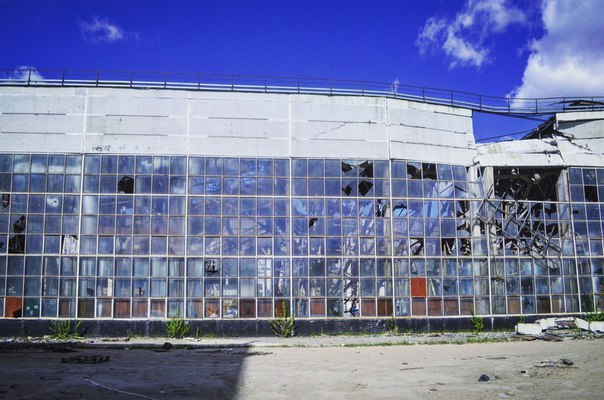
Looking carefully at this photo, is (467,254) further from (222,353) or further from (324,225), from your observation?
(222,353)

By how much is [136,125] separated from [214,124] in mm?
3772

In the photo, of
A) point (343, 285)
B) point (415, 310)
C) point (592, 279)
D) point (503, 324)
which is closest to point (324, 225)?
point (343, 285)

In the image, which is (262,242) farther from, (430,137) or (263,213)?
(430,137)

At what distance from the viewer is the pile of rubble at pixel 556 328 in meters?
25.9

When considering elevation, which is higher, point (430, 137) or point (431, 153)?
point (430, 137)

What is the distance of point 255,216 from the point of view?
26344 mm

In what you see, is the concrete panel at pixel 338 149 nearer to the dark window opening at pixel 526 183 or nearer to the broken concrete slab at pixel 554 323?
the dark window opening at pixel 526 183

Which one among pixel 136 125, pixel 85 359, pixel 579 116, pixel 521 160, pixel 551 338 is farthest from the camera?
pixel 579 116

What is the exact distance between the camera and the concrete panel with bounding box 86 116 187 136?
86.3ft

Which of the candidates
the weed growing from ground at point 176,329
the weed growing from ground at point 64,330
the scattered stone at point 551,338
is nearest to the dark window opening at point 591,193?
the scattered stone at point 551,338

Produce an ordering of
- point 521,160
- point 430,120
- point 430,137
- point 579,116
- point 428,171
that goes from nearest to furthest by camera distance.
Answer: point 428,171 < point 430,137 < point 430,120 < point 521,160 < point 579,116

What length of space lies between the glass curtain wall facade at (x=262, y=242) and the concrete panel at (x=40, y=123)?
4.25 ft

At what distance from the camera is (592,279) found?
2864cm

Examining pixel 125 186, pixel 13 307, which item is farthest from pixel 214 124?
pixel 13 307
